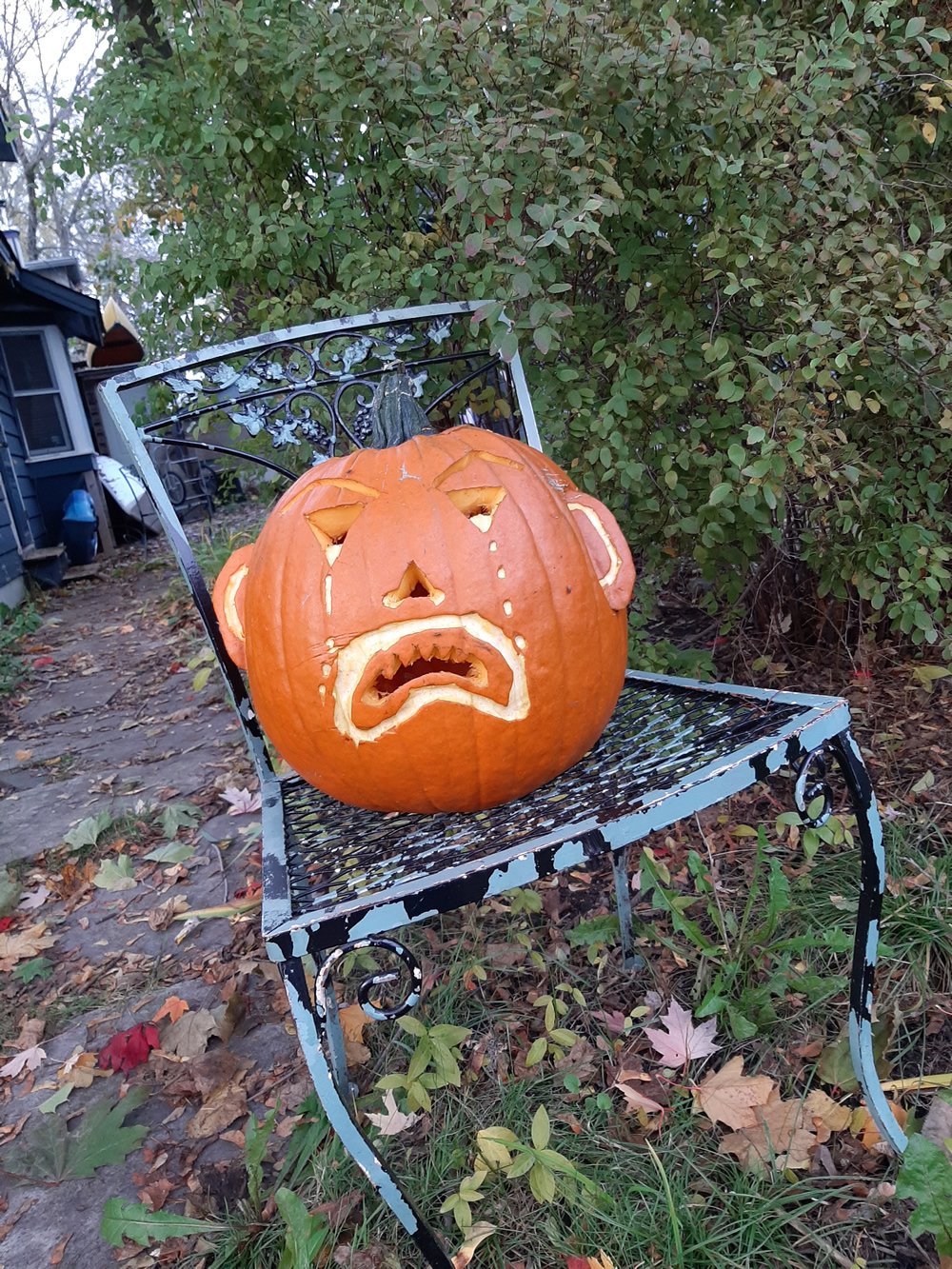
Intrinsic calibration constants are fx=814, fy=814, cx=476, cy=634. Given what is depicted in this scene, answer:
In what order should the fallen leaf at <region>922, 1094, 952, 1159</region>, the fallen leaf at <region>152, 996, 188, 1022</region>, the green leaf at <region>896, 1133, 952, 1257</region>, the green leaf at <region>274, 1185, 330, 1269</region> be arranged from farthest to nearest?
the fallen leaf at <region>152, 996, 188, 1022</region>, the fallen leaf at <region>922, 1094, 952, 1159</region>, the green leaf at <region>274, 1185, 330, 1269</region>, the green leaf at <region>896, 1133, 952, 1257</region>

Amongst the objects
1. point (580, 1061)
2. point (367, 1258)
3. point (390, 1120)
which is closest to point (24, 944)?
point (390, 1120)

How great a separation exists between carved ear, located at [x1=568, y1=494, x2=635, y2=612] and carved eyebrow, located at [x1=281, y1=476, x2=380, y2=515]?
0.35 meters

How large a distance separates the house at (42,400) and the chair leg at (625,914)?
8.48 metres

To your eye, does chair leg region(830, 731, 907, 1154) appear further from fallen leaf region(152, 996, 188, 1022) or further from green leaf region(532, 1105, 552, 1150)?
fallen leaf region(152, 996, 188, 1022)

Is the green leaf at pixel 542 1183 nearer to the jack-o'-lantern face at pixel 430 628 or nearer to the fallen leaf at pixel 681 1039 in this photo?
the fallen leaf at pixel 681 1039

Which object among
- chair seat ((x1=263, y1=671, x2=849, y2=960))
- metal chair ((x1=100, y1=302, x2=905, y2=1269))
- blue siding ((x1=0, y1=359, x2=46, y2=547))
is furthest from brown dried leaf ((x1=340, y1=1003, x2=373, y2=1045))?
blue siding ((x1=0, y1=359, x2=46, y2=547))

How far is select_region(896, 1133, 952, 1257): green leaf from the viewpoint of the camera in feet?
3.58

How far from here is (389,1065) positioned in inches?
64.8

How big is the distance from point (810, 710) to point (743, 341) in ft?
4.19

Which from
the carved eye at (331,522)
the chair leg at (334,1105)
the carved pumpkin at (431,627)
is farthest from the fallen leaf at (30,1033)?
the carved eye at (331,522)

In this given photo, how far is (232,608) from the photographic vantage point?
4.79 ft

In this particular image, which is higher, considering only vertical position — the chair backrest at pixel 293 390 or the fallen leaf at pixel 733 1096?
the chair backrest at pixel 293 390

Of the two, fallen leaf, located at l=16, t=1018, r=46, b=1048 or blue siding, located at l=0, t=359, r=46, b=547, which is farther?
blue siding, located at l=0, t=359, r=46, b=547

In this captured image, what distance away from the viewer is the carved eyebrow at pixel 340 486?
1.31 metres
